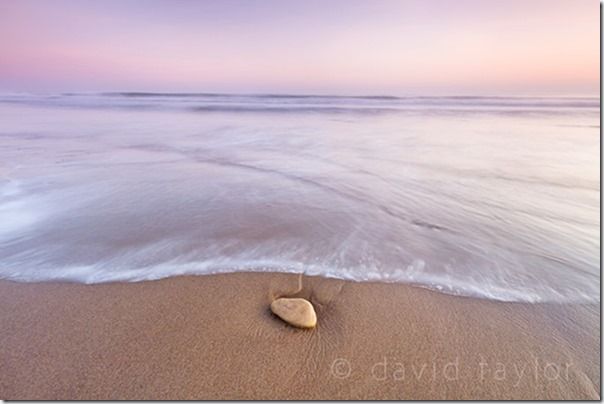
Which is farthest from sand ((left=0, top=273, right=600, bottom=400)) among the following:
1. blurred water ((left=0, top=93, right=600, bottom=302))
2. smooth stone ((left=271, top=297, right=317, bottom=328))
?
blurred water ((left=0, top=93, right=600, bottom=302))

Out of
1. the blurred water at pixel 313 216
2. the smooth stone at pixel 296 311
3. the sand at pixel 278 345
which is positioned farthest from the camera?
the blurred water at pixel 313 216

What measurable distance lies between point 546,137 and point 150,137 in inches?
402

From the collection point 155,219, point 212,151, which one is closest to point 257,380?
point 155,219

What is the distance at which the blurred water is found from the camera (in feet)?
7.36

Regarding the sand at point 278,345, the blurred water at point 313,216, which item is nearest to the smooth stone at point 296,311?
the sand at point 278,345

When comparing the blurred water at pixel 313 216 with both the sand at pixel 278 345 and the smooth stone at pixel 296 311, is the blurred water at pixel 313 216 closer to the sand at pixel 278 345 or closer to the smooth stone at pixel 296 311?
the sand at pixel 278 345

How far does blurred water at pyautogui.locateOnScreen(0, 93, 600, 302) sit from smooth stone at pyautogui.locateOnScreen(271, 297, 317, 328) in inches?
16.2

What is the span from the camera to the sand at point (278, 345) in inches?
54.8

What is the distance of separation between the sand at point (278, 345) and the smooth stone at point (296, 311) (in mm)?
40

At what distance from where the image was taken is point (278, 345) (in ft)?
5.15

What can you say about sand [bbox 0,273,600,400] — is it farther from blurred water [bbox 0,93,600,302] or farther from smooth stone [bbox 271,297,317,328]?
blurred water [bbox 0,93,600,302]

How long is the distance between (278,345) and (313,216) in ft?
5.58

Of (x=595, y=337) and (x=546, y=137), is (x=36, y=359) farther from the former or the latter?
(x=546, y=137)

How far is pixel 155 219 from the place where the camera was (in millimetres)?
3029
